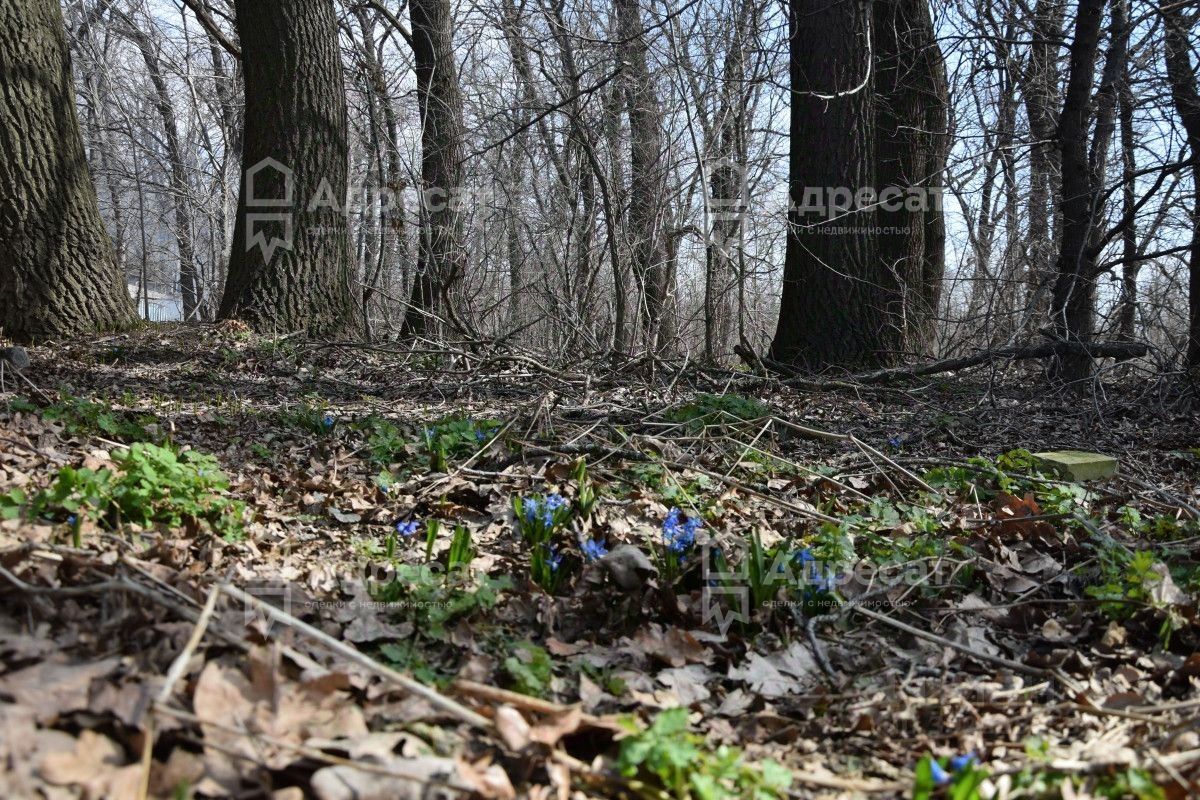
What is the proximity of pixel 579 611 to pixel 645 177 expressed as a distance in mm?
8037

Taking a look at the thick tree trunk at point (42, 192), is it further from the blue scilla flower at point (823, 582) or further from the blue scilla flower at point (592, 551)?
the blue scilla flower at point (823, 582)

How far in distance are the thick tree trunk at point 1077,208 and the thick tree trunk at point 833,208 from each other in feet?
4.38

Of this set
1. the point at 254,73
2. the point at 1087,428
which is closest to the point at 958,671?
Result: the point at 1087,428

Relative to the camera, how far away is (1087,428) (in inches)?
201

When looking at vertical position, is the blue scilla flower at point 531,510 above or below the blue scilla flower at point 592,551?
above

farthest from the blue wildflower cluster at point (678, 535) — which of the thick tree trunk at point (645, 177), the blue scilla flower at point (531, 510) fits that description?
the thick tree trunk at point (645, 177)

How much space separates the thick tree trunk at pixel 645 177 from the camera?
880cm

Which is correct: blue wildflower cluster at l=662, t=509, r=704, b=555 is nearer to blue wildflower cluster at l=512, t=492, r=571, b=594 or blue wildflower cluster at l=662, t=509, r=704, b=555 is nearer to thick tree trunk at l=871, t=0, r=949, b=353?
blue wildflower cluster at l=512, t=492, r=571, b=594

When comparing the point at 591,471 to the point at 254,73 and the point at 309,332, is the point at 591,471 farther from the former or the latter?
the point at 254,73

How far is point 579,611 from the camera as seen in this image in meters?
2.45

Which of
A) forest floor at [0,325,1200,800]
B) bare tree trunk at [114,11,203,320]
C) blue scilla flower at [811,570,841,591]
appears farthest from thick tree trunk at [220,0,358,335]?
bare tree trunk at [114,11,203,320]

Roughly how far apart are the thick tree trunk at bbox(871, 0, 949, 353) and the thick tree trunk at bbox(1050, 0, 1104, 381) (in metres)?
1.36

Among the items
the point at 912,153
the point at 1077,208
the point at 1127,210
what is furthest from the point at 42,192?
the point at 1127,210

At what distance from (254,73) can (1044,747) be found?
7.67 m
